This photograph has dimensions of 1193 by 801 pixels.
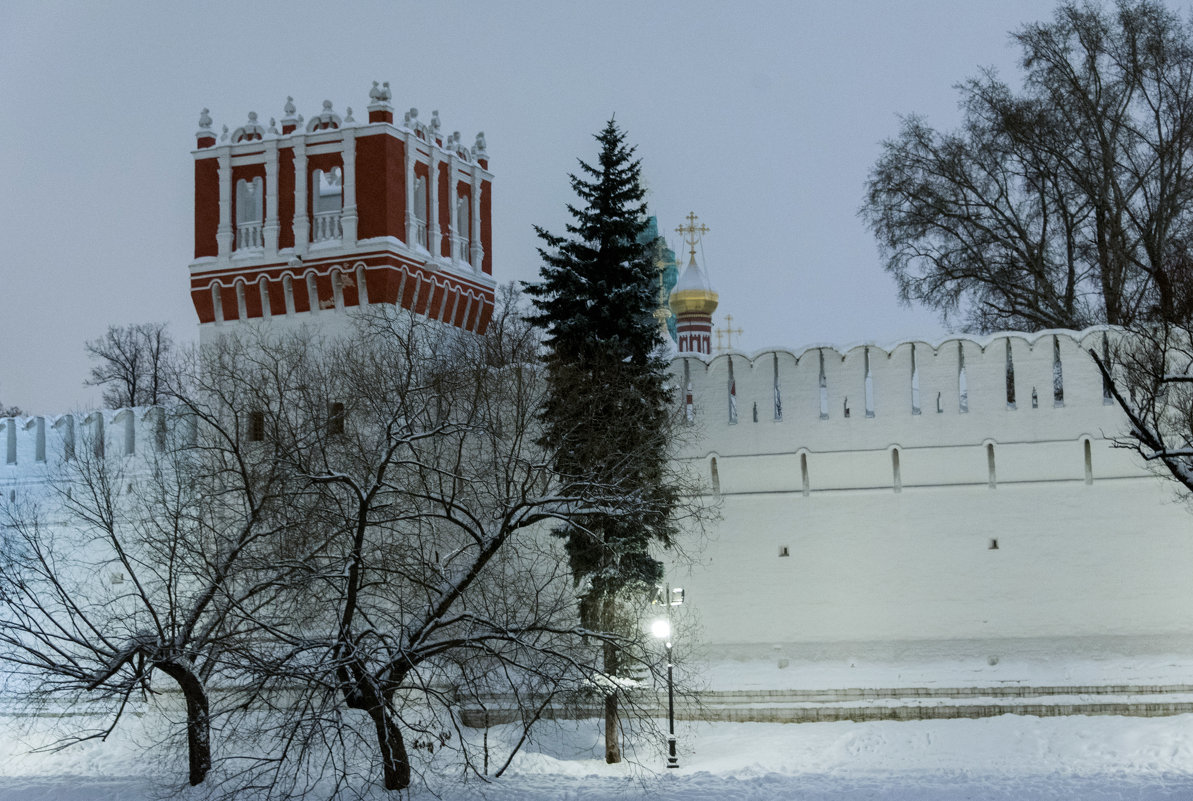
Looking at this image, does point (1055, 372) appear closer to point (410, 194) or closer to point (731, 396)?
point (731, 396)

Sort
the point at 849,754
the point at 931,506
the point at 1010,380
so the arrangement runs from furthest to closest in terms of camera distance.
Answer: the point at 1010,380 → the point at 931,506 → the point at 849,754

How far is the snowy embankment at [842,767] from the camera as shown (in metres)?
12.7

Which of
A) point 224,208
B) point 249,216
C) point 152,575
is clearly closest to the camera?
point 152,575

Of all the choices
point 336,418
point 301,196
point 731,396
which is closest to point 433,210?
Result: point 301,196

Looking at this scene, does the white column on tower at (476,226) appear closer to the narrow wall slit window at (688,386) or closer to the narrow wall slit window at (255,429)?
the narrow wall slit window at (255,429)

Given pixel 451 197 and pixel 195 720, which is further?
pixel 451 197

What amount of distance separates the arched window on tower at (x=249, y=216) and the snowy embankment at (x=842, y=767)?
810 centimetres

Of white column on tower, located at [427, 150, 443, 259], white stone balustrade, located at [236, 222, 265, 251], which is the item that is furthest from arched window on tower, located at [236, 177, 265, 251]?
white column on tower, located at [427, 150, 443, 259]

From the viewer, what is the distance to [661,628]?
1402 centimetres

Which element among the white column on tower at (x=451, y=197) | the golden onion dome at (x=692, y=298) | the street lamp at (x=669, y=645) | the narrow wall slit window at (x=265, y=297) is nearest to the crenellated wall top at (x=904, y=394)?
the street lamp at (x=669, y=645)

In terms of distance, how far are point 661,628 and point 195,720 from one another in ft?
13.6

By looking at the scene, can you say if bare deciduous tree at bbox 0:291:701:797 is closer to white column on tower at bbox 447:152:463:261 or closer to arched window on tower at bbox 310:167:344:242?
arched window on tower at bbox 310:167:344:242

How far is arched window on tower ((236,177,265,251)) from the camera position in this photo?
21.5 m

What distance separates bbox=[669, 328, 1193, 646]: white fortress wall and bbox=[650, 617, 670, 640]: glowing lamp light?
2768 millimetres
